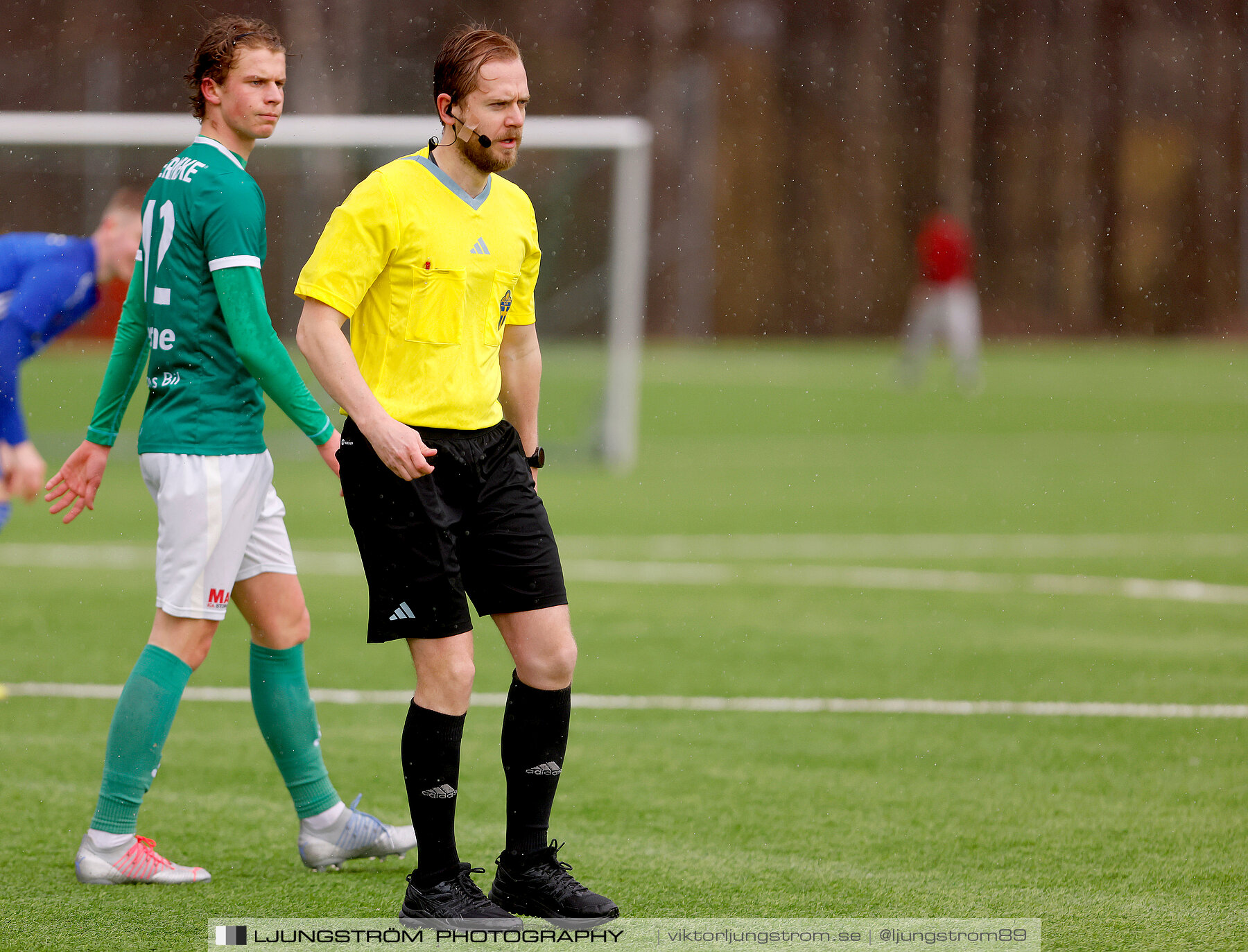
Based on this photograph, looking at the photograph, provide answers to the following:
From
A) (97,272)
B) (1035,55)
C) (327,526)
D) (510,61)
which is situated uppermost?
(1035,55)

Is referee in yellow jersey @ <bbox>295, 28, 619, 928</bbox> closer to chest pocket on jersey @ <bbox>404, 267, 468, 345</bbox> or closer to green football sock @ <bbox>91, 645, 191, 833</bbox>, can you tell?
chest pocket on jersey @ <bbox>404, 267, 468, 345</bbox>

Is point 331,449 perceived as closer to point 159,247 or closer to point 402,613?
point 402,613

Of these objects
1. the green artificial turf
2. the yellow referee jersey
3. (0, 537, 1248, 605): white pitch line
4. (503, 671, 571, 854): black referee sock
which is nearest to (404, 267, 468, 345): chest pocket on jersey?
the yellow referee jersey

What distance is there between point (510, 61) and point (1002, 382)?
21.9 m

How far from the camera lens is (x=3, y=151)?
14.7 metres

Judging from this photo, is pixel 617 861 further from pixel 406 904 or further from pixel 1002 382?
pixel 1002 382

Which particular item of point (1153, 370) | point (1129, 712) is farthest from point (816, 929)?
point (1153, 370)

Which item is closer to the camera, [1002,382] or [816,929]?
[816,929]

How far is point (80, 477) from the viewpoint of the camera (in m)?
4.17

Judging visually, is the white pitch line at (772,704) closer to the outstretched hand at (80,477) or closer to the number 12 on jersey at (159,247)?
the outstretched hand at (80,477)

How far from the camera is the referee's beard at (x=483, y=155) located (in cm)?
353

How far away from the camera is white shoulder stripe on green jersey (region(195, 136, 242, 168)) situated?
390cm

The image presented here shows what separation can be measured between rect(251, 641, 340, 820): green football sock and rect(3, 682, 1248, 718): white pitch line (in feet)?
6.11

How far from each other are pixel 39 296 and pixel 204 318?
1.99m
